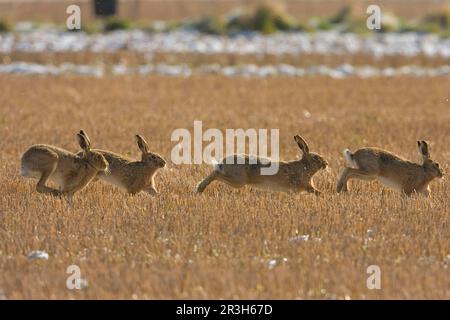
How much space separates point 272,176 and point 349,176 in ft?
3.05

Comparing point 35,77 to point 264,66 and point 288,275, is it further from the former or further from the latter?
point 288,275

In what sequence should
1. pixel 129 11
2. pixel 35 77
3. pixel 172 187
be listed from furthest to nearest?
pixel 129 11 → pixel 35 77 → pixel 172 187

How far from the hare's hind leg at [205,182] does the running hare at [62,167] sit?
45.7 inches

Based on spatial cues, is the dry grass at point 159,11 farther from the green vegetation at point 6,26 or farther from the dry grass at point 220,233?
the dry grass at point 220,233

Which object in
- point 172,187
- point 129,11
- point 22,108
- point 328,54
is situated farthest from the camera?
point 129,11

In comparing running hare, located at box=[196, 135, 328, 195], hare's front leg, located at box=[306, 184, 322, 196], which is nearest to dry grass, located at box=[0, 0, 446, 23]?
running hare, located at box=[196, 135, 328, 195]

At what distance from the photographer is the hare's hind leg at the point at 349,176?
12.1 metres

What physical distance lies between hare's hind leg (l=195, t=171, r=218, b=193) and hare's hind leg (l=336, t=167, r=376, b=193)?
152 centimetres

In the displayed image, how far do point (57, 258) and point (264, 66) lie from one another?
888 inches

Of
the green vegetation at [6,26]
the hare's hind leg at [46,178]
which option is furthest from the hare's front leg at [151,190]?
the green vegetation at [6,26]

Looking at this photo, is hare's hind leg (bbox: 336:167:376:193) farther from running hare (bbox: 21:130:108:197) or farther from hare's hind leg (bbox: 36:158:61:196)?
hare's hind leg (bbox: 36:158:61:196)

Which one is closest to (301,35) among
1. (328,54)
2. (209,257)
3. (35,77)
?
(328,54)

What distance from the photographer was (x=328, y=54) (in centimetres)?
3328

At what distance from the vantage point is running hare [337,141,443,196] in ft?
39.7
